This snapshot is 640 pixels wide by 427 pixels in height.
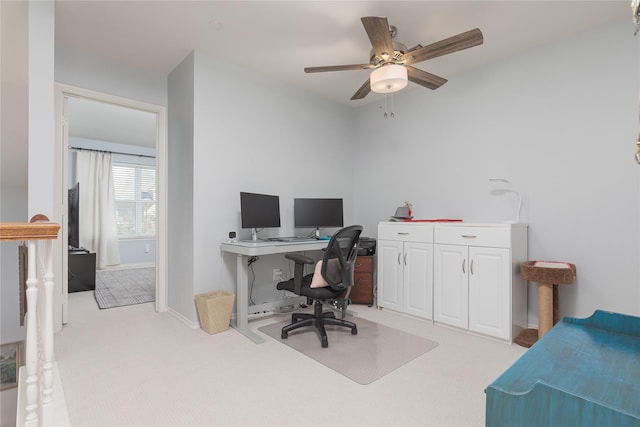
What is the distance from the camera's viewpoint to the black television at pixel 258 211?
3.12 m

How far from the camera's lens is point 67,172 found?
3.02 m

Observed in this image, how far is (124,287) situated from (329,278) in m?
3.71

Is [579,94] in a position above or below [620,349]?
above

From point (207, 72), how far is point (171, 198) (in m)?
1.35

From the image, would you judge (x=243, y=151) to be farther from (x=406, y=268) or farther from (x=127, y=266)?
(x=127, y=266)

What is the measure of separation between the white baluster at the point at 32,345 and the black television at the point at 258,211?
1.97m

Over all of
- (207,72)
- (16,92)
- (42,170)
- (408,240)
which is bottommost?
(408,240)

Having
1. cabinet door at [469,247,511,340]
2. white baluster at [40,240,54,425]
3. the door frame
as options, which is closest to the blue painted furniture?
cabinet door at [469,247,511,340]

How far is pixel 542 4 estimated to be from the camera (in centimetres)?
233

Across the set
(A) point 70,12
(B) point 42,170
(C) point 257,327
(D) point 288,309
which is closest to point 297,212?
(D) point 288,309

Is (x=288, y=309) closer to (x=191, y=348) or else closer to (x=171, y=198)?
(x=191, y=348)

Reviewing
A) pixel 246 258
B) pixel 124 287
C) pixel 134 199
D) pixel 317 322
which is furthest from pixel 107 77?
pixel 134 199

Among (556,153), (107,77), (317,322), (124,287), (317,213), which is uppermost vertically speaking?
(107,77)

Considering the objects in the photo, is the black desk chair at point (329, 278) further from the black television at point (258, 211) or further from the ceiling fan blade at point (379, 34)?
the ceiling fan blade at point (379, 34)
